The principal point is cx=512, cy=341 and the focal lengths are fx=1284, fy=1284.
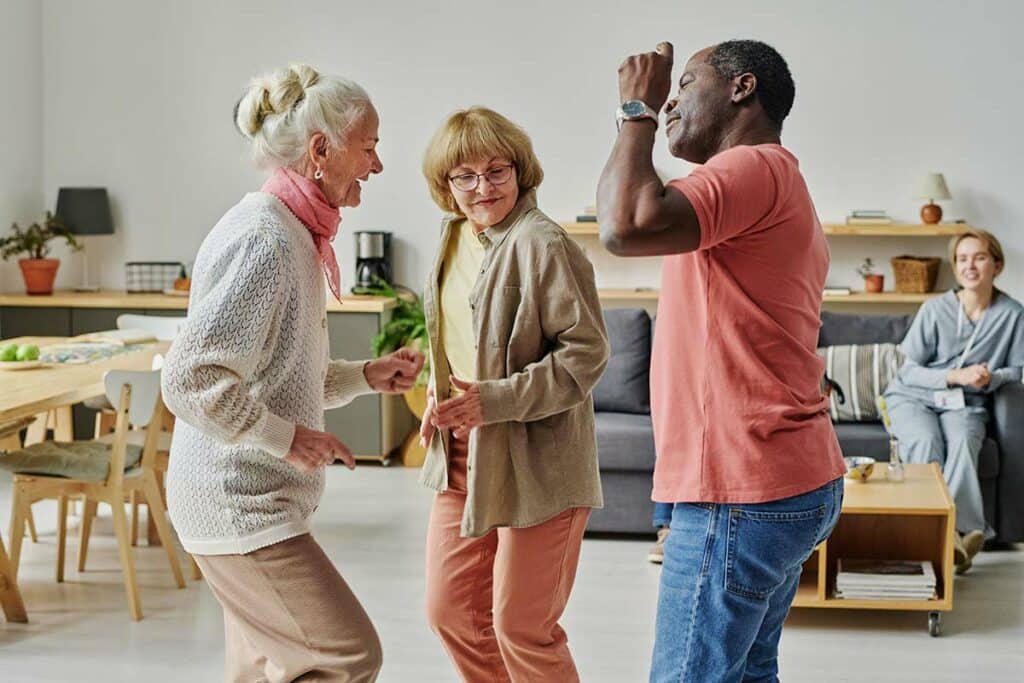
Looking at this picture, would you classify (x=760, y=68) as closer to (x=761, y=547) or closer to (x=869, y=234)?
(x=761, y=547)

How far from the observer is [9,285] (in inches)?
295

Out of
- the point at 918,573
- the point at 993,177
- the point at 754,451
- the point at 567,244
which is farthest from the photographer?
the point at 993,177

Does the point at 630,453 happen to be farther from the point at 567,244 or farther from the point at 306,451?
the point at 306,451

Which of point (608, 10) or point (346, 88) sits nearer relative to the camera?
point (346, 88)

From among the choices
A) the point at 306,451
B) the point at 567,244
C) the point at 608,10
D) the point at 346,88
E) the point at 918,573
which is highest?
the point at 608,10

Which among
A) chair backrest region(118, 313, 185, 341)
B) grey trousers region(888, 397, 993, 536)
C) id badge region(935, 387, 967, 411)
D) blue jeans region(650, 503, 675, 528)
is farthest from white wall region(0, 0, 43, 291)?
id badge region(935, 387, 967, 411)

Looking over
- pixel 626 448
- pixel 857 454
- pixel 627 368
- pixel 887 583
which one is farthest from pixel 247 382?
pixel 627 368

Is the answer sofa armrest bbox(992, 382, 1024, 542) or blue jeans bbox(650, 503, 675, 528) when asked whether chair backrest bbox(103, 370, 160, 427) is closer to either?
blue jeans bbox(650, 503, 675, 528)

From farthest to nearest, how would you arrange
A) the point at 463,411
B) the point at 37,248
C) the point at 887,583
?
the point at 37,248 → the point at 887,583 → the point at 463,411

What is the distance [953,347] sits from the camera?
5453mm

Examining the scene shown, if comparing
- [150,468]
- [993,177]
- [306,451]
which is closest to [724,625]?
[306,451]

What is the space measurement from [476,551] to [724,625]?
2.79ft

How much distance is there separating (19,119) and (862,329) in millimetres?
4817

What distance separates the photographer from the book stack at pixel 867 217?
6.69 meters
